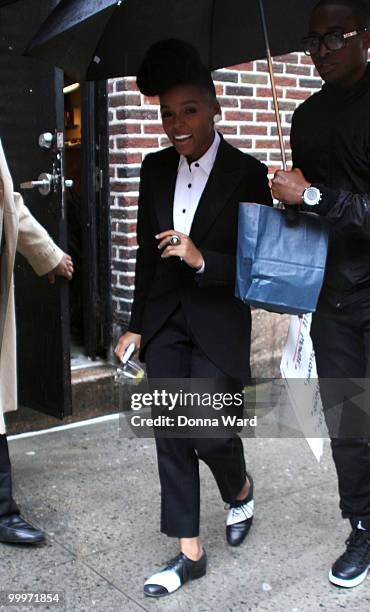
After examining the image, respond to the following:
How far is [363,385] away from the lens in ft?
9.59

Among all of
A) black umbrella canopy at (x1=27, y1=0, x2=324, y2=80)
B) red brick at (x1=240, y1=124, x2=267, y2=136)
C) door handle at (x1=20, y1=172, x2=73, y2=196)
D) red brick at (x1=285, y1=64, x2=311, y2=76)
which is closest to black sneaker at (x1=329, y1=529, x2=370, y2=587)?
black umbrella canopy at (x1=27, y1=0, x2=324, y2=80)

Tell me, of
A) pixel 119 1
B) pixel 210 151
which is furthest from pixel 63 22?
pixel 210 151

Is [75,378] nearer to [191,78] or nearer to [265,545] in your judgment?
[265,545]

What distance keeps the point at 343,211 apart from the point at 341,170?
9.4 inches

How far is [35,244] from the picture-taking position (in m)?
3.57

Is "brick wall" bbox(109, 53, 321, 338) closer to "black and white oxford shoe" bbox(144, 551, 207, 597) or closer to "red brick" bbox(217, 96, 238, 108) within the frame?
"red brick" bbox(217, 96, 238, 108)

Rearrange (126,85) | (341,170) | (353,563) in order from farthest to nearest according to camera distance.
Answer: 1. (126,85)
2. (353,563)
3. (341,170)

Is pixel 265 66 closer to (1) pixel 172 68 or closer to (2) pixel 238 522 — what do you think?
(1) pixel 172 68

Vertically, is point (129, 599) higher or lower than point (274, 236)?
lower

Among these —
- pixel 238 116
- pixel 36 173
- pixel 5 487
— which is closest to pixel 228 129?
pixel 238 116

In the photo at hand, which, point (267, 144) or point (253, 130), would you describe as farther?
point (267, 144)

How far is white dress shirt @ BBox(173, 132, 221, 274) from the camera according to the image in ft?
9.48

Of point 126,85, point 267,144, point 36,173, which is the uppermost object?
point 126,85

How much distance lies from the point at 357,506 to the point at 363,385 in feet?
1.57
